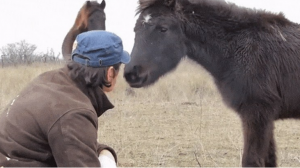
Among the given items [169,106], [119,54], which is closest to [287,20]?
[119,54]

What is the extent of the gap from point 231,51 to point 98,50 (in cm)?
247

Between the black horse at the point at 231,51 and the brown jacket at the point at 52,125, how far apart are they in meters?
2.20

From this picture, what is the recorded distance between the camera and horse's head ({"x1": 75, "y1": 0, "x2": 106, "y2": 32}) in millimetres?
7510

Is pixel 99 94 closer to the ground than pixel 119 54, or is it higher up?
closer to the ground

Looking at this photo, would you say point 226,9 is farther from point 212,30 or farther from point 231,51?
point 231,51

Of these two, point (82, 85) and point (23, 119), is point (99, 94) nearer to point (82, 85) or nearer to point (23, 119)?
point (82, 85)

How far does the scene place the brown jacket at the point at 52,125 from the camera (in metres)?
2.25

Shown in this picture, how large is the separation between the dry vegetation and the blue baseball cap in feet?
3.63

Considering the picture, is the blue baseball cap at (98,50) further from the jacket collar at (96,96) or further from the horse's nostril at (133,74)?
the horse's nostril at (133,74)

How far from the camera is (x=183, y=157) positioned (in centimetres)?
624

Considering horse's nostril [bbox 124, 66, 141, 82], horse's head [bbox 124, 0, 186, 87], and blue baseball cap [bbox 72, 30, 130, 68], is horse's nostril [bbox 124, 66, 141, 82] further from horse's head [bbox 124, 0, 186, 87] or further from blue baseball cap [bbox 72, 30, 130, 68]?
blue baseball cap [bbox 72, 30, 130, 68]

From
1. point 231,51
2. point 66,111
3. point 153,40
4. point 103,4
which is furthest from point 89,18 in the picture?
point 66,111

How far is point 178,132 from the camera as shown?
7754 mm

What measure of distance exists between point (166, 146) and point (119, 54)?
4.36m
